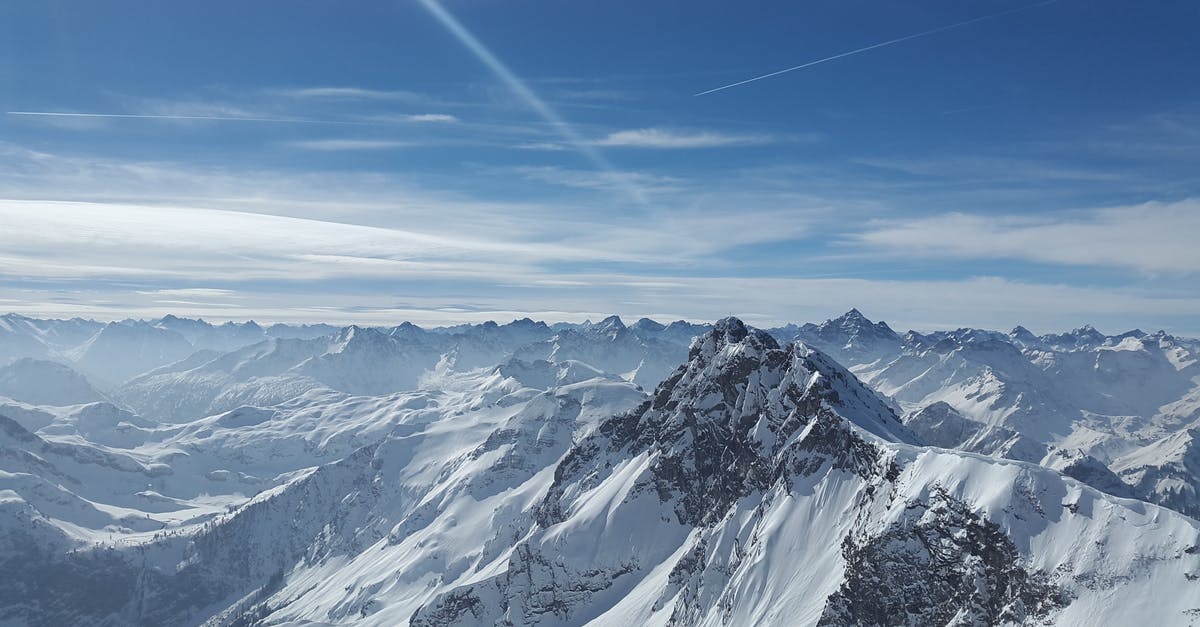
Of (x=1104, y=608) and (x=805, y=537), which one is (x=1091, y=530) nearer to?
(x=1104, y=608)

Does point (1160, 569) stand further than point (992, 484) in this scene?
No

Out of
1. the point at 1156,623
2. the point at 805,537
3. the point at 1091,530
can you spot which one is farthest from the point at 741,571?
the point at 1156,623

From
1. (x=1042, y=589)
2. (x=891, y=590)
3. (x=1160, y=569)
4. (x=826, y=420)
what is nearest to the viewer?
(x=1160, y=569)

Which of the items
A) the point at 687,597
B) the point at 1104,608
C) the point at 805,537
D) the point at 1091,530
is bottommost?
the point at 687,597

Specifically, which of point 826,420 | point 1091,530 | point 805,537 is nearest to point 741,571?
point 805,537

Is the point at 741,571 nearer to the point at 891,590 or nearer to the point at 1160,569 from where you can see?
the point at 891,590

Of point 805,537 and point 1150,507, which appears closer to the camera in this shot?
point 1150,507

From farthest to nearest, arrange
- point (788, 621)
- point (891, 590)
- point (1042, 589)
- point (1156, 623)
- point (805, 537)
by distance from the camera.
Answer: point (805, 537) < point (788, 621) < point (891, 590) < point (1042, 589) < point (1156, 623)

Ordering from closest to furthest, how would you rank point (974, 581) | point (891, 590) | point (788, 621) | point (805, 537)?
point (974, 581) < point (891, 590) < point (788, 621) < point (805, 537)

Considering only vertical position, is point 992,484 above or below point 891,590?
above
